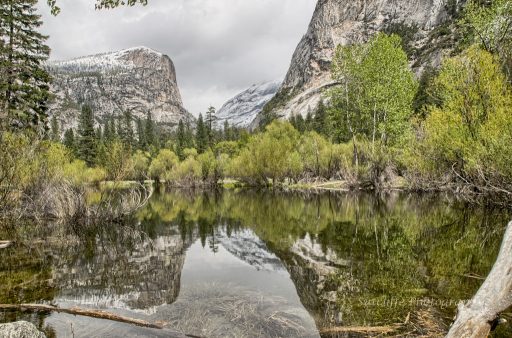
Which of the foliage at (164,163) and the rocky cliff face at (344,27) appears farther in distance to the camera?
the rocky cliff face at (344,27)

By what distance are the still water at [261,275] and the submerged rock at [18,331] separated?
4.63ft

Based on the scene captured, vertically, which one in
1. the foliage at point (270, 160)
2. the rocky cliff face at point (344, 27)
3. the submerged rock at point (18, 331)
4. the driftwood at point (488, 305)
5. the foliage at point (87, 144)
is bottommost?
the submerged rock at point (18, 331)

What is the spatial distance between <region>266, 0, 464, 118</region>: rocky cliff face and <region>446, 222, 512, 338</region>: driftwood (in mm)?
137768

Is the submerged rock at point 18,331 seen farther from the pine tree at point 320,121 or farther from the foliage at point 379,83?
the pine tree at point 320,121

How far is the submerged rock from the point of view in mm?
4668

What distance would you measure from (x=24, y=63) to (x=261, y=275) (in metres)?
29.7

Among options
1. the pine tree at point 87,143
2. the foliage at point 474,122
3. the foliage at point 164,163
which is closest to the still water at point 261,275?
the foliage at point 474,122

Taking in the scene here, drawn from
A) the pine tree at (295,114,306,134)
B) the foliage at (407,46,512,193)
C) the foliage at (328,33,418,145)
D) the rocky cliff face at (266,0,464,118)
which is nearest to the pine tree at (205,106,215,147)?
the pine tree at (295,114,306,134)

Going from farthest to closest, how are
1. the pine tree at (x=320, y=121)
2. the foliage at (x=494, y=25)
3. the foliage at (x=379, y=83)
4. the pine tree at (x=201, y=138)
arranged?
the pine tree at (x=201, y=138)
the pine tree at (x=320, y=121)
the foliage at (x=379, y=83)
the foliage at (x=494, y=25)

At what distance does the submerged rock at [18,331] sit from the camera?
Answer: 4.67 meters

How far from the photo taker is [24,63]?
1168 inches

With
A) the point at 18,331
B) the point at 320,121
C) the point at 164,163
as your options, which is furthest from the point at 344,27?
the point at 18,331

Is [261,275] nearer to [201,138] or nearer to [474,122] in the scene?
[474,122]

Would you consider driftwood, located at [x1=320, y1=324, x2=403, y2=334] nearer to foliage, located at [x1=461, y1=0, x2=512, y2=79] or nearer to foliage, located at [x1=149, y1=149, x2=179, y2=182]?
foliage, located at [x1=461, y1=0, x2=512, y2=79]
